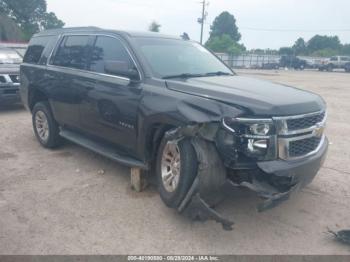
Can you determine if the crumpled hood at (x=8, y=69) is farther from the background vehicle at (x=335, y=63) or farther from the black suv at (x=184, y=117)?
the background vehicle at (x=335, y=63)

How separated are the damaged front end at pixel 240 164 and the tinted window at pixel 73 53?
2.45m

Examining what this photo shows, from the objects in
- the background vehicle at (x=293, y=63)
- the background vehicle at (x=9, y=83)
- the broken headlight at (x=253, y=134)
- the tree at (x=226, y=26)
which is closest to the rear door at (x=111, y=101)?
the broken headlight at (x=253, y=134)

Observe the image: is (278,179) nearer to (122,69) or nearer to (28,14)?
(122,69)

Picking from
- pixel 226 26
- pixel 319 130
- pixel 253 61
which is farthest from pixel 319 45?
pixel 319 130

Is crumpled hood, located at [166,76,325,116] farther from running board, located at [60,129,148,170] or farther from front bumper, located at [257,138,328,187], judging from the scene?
running board, located at [60,129,148,170]

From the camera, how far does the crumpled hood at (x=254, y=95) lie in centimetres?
351

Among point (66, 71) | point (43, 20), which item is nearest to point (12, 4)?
point (43, 20)

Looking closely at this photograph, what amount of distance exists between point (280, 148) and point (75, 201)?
2436mm

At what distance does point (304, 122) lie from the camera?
375cm

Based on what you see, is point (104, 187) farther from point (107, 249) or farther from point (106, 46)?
point (106, 46)

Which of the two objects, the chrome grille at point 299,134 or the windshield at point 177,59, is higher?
the windshield at point 177,59

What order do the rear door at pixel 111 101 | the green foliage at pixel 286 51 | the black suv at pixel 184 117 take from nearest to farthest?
the black suv at pixel 184 117, the rear door at pixel 111 101, the green foliage at pixel 286 51

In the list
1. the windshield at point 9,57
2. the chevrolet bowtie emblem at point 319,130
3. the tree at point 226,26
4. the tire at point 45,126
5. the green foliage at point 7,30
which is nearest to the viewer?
the chevrolet bowtie emblem at point 319,130

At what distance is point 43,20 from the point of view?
61.8 metres
